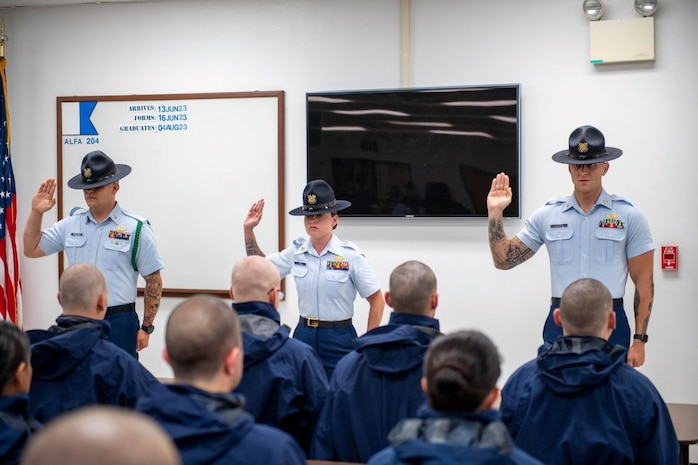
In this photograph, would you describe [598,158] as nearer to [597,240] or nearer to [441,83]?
[597,240]

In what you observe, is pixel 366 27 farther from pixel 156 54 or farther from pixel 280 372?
pixel 280 372

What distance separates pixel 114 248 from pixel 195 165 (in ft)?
5.31

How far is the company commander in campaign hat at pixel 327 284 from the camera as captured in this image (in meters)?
4.30

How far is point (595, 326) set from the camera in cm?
265

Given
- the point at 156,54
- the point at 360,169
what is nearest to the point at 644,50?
the point at 360,169

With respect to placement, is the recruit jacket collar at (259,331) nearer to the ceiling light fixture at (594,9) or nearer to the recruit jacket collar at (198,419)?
the recruit jacket collar at (198,419)

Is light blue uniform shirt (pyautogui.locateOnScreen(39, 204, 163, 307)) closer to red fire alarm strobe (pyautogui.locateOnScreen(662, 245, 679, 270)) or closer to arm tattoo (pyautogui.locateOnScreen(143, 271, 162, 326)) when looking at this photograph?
arm tattoo (pyautogui.locateOnScreen(143, 271, 162, 326))

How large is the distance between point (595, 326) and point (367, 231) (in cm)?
311

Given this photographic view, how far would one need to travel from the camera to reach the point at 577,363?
8.47 feet

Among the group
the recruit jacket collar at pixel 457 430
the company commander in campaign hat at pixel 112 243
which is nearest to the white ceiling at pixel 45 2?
the company commander in campaign hat at pixel 112 243

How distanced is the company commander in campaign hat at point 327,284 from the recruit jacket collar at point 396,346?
60.0 inches

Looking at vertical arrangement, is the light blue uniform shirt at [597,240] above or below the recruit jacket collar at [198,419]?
above

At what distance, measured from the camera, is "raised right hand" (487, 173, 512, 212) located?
4156mm

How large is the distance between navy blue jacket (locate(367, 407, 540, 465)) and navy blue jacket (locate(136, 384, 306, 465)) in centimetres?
25
